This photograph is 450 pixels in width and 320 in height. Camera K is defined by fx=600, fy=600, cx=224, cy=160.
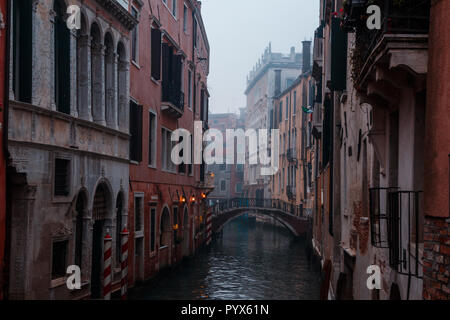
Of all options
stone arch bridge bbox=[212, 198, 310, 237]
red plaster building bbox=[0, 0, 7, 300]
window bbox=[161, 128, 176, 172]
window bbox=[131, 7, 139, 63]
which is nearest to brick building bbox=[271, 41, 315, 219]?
stone arch bridge bbox=[212, 198, 310, 237]

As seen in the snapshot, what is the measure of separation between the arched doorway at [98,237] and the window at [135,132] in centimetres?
209

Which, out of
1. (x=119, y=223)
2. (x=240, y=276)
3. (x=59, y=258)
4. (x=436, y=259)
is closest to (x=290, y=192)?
(x=240, y=276)

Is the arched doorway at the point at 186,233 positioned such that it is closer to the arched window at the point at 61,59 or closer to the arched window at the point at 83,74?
the arched window at the point at 83,74

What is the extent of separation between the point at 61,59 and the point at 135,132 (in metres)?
4.63

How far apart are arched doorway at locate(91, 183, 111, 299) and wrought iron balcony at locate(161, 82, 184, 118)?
6002 mm

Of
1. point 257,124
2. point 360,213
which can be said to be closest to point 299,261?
point 360,213

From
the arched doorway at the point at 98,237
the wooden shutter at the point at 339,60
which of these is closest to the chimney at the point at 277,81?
the wooden shutter at the point at 339,60

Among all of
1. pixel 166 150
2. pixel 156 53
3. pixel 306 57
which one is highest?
pixel 306 57

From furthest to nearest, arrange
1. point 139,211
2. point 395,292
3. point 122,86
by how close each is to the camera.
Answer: point 139,211
point 122,86
point 395,292

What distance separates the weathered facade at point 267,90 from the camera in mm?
56169

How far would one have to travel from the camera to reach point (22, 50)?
8914 mm

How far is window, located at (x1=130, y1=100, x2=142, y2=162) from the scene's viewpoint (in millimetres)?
14781

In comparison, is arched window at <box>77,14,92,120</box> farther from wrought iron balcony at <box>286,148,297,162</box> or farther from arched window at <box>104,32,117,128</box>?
wrought iron balcony at <box>286,148,297,162</box>

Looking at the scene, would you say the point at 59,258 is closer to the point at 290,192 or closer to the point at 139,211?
the point at 139,211
